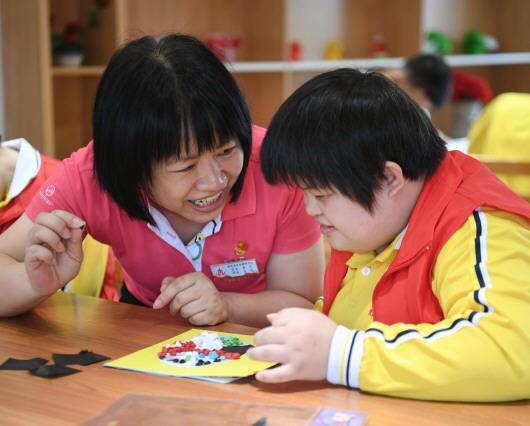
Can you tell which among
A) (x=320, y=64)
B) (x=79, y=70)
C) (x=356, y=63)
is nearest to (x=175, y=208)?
(x=79, y=70)

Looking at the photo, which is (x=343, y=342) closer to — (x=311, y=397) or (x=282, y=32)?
(x=311, y=397)

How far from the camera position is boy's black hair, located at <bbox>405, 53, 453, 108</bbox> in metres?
4.62

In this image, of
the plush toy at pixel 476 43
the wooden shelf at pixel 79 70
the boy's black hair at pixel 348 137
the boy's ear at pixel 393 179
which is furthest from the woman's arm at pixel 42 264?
the plush toy at pixel 476 43

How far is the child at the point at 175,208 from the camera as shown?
135 centimetres

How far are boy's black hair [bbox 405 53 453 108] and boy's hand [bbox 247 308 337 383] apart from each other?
3.73 meters

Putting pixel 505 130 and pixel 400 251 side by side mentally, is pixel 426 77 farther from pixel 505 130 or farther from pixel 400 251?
pixel 400 251

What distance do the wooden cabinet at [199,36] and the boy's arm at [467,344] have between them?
2.66 feet

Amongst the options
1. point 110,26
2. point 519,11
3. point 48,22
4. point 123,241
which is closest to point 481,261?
point 123,241

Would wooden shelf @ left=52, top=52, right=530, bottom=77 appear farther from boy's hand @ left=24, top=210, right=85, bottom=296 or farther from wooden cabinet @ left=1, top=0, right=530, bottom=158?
boy's hand @ left=24, top=210, right=85, bottom=296

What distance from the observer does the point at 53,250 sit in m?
1.39

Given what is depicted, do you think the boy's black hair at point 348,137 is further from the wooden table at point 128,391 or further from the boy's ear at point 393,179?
the wooden table at point 128,391

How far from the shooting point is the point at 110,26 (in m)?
3.34

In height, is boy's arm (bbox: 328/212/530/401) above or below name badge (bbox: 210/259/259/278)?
above

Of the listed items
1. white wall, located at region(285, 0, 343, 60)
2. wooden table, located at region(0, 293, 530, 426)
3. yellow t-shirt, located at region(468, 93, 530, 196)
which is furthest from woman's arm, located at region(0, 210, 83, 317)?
white wall, located at region(285, 0, 343, 60)
